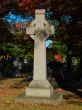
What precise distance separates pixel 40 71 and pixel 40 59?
490mm

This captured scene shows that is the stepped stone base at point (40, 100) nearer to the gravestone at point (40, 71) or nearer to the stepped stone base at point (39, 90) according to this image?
the gravestone at point (40, 71)

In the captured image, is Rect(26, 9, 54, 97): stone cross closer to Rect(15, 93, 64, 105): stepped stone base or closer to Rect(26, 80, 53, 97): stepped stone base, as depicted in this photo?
Rect(26, 80, 53, 97): stepped stone base

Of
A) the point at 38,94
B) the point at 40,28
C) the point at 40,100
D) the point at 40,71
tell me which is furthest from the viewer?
the point at 40,28

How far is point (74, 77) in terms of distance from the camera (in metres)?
35.0

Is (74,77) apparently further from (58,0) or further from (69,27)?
(58,0)

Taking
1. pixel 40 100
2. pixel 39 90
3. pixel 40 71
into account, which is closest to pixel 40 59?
pixel 40 71

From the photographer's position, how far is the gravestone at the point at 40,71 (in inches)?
600

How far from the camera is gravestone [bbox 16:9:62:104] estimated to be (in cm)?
1524

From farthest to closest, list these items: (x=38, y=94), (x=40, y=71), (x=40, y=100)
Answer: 1. (x=40, y=71)
2. (x=38, y=94)
3. (x=40, y=100)

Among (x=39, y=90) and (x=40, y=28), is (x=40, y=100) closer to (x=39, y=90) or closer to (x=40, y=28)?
(x=39, y=90)

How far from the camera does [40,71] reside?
1598 centimetres

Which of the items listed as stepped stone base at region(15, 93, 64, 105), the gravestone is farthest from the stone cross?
stepped stone base at region(15, 93, 64, 105)

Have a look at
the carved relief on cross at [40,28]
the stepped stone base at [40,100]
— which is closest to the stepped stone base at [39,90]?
the stepped stone base at [40,100]

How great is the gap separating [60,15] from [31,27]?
6717mm
